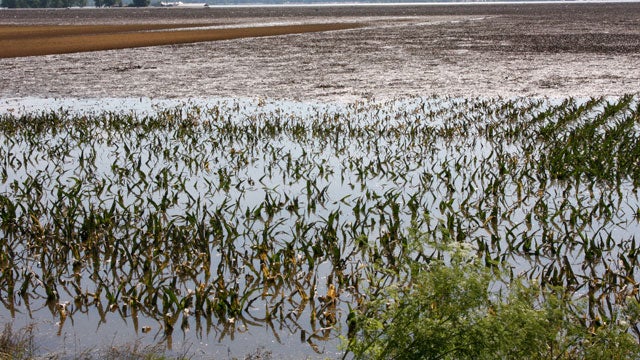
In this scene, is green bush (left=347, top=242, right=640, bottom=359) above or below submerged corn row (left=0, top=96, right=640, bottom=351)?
above

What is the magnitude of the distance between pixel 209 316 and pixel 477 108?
41.5ft

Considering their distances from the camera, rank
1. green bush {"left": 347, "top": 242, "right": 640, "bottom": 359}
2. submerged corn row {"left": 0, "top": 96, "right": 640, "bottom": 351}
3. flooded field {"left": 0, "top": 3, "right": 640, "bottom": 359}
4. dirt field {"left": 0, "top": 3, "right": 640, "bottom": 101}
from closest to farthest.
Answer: green bush {"left": 347, "top": 242, "right": 640, "bottom": 359} < flooded field {"left": 0, "top": 3, "right": 640, "bottom": 359} < submerged corn row {"left": 0, "top": 96, "right": 640, "bottom": 351} < dirt field {"left": 0, "top": 3, "right": 640, "bottom": 101}

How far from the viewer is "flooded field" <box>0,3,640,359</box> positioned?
627 cm

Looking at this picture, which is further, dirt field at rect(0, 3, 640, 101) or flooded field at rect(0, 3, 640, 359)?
dirt field at rect(0, 3, 640, 101)

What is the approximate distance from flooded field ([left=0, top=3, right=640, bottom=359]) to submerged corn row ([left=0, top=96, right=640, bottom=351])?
4 centimetres

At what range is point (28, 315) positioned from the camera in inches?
252

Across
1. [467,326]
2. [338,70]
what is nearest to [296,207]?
[467,326]

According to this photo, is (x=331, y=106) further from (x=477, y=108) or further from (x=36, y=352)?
(x=36, y=352)

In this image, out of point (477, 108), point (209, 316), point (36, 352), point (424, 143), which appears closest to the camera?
point (36, 352)

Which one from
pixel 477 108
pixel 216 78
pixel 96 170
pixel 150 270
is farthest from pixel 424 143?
pixel 216 78

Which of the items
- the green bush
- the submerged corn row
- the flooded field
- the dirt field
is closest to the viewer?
the green bush

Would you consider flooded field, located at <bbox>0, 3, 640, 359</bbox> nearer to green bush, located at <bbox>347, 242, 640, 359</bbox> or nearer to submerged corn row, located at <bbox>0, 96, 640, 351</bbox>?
submerged corn row, located at <bbox>0, 96, 640, 351</bbox>

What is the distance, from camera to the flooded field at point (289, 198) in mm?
6270

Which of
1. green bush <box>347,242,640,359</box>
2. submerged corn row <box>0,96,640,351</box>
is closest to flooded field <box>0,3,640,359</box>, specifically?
submerged corn row <box>0,96,640,351</box>
